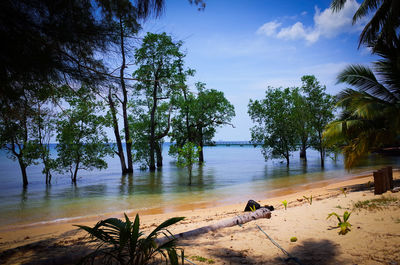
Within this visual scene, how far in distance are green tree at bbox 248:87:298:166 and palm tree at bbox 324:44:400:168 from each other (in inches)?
551

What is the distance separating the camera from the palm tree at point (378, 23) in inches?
321

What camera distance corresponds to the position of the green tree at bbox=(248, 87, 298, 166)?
23.9 metres

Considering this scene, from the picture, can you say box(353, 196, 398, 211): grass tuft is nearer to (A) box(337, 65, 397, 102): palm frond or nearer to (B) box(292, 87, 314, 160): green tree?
(A) box(337, 65, 397, 102): palm frond

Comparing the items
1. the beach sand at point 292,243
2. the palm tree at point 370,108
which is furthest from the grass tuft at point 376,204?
the palm tree at point 370,108

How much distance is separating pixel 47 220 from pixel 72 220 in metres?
1.08

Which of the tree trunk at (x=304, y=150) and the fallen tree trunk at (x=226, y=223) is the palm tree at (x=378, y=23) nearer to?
the fallen tree trunk at (x=226, y=223)

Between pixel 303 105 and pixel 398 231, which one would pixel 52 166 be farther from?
pixel 303 105

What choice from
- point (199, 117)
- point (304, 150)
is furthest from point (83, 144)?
point (304, 150)

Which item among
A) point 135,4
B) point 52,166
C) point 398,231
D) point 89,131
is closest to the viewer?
point 135,4

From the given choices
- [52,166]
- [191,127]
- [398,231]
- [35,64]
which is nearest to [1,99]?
[35,64]

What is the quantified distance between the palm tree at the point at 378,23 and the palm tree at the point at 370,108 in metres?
0.47

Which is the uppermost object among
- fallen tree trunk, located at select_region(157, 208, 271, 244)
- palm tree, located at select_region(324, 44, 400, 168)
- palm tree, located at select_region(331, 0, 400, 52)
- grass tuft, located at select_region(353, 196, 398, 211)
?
palm tree, located at select_region(331, 0, 400, 52)

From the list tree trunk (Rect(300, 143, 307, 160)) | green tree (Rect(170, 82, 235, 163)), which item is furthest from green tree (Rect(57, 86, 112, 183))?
tree trunk (Rect(300, 143, 307, 160))

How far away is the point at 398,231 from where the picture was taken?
3.82 metres
